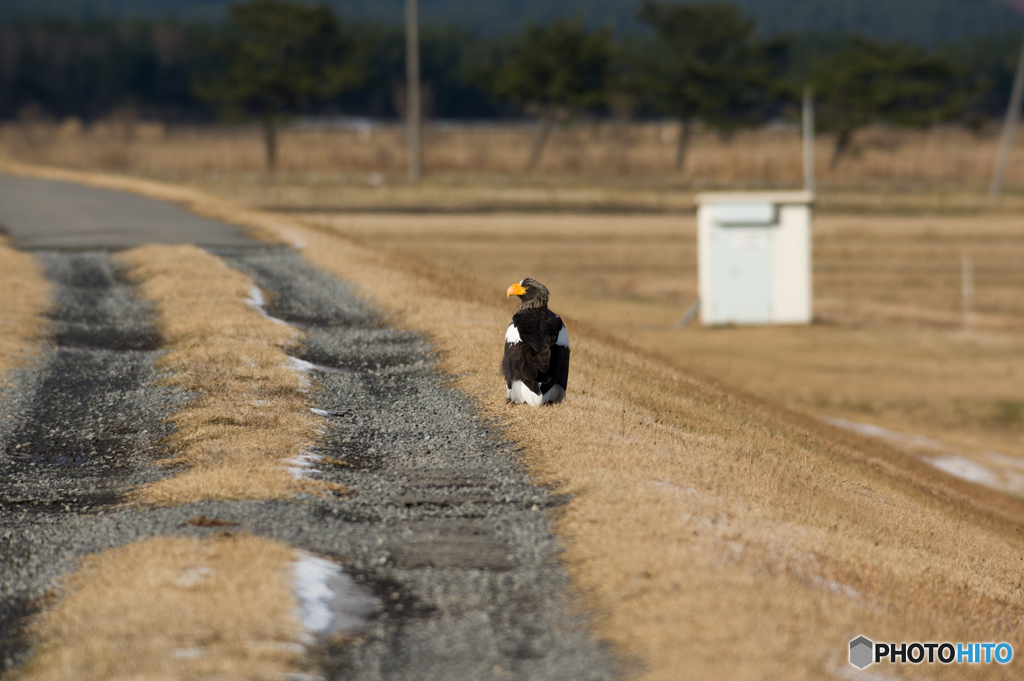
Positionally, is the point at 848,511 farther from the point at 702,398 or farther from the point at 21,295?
the point at 21,295

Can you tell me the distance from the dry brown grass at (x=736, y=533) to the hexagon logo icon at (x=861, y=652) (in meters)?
0.06

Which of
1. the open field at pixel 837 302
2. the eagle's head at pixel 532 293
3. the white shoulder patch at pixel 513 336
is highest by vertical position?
the eagle's head at pixel 532 293

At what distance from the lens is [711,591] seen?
5000 mm

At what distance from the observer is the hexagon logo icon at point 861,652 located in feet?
15.0

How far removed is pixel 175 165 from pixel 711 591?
46592mm

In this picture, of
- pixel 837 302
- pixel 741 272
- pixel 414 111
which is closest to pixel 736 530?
pixel 741 272

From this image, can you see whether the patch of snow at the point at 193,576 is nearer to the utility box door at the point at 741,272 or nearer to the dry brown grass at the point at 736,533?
the dry brown grass at the point at 736,533

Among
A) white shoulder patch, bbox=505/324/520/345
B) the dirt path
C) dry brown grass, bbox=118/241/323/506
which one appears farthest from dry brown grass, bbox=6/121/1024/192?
white shoulder patch, bbox=505/324/520/345

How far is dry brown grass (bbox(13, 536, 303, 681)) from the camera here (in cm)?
438

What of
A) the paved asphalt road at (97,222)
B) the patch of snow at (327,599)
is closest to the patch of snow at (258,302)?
the paved asphalt road at (97,222)

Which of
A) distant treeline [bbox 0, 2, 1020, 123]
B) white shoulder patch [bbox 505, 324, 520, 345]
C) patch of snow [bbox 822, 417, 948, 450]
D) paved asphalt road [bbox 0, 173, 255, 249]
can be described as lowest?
patch of snow [bbox 822, 417, 948, 450]

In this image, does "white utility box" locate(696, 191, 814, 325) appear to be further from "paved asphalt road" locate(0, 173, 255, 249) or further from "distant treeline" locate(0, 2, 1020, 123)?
"distant treeline" locate(0, 2, 1020, 123)

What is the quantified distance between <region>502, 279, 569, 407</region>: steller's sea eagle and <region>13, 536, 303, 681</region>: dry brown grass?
276cm

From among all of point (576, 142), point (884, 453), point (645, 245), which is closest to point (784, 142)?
point (576, 142)
